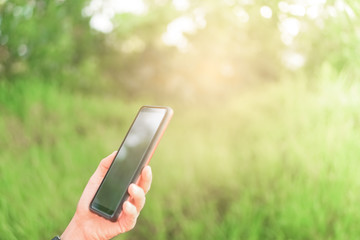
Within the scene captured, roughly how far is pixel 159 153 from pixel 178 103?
6.53ft

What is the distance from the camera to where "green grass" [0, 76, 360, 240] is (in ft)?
6.64

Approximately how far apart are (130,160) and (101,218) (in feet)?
0.89

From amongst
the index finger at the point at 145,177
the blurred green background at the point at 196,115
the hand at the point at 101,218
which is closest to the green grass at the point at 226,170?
the blurred green background at the point at 196,115

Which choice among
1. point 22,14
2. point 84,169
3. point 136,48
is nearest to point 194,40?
point 136,48

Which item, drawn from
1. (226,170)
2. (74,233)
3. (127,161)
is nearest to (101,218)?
(74,233)

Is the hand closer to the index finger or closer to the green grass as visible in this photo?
the index finger

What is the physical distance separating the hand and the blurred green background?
678 mm

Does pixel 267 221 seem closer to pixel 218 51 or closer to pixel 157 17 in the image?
pixel 218 51

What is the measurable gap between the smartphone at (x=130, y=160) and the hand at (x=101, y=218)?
0.13 feet

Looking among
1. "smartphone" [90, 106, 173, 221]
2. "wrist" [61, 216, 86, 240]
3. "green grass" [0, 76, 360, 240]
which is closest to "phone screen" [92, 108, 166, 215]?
"smartphone" [90, 106, 173, 221]

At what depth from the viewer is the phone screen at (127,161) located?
1.35 m

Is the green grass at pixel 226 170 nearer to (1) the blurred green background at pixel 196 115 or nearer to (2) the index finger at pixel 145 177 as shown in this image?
(1) the blurred green background at pixel 196 115

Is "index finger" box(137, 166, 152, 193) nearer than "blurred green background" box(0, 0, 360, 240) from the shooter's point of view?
Yes

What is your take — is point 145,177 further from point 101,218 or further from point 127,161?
point 101,218
